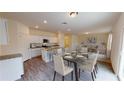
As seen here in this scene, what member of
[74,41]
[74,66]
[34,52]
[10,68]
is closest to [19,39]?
[34,52]

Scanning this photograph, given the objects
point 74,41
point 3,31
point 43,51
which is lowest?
point 43,51

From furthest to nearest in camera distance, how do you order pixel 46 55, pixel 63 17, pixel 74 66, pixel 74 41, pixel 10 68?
pixel 74 41
pixel 46 55
pixel 63 17
pixel 74 66
pixel 10 68

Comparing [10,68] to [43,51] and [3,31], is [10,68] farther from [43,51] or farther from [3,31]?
[43,51]

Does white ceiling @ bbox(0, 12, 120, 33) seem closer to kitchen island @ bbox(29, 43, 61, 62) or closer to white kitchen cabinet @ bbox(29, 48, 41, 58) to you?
kitchen island @ bbox(29, 43, 61, 62)

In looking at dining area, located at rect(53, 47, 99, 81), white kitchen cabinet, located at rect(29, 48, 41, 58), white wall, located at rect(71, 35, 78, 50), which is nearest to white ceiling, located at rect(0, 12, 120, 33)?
dining area, located at rect(53, 47, 99, 81)

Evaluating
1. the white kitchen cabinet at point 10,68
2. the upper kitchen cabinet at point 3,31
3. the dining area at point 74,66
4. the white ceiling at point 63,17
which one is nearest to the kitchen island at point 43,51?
the white ceiling at point 63,17

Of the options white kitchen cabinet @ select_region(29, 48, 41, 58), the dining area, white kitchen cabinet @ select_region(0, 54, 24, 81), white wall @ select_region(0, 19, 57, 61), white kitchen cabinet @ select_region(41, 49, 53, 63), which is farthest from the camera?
white kitchen cabinet @ select_region(29, 48, 41, 58)

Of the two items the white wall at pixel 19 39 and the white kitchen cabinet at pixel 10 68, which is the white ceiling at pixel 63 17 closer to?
the white wall at pixel 19 39

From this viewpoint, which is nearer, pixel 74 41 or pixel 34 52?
pixel 34 52
